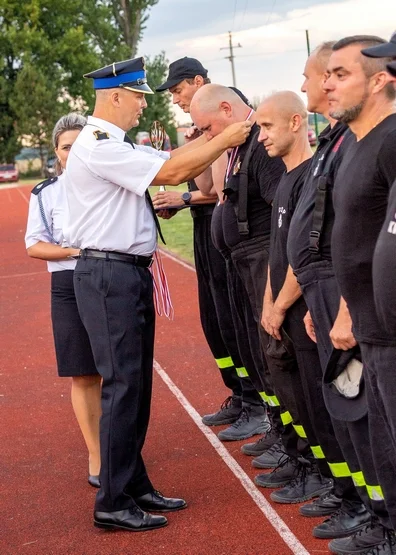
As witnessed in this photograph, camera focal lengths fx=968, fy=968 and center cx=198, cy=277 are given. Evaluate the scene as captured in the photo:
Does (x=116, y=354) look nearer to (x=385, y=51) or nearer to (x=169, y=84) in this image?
(x=385, y=51)

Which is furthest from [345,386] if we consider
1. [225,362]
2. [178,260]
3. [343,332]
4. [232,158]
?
[178,260]

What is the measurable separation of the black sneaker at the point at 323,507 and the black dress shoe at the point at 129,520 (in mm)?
798

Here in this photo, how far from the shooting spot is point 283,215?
16.7 ft

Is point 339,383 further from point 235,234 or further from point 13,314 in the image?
point 13,314

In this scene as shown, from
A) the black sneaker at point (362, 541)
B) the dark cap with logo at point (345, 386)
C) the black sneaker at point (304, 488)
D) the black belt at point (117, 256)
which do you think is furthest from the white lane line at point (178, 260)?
the dark cap with logo at point (345, 386)

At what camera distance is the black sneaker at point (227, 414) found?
739cm

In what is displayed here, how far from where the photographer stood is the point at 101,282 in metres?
5.36

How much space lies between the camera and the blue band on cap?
5.30 metres

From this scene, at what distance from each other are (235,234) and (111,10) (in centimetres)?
6258

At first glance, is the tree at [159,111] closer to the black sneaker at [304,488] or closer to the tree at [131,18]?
the tree at [131,18]

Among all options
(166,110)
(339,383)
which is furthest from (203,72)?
(166,110)

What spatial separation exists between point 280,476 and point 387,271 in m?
2.80

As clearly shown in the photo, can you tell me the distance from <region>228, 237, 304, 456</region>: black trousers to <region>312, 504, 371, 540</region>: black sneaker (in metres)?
0.79

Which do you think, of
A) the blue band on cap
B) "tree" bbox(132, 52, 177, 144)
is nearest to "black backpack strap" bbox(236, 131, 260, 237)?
the blue band on cap
